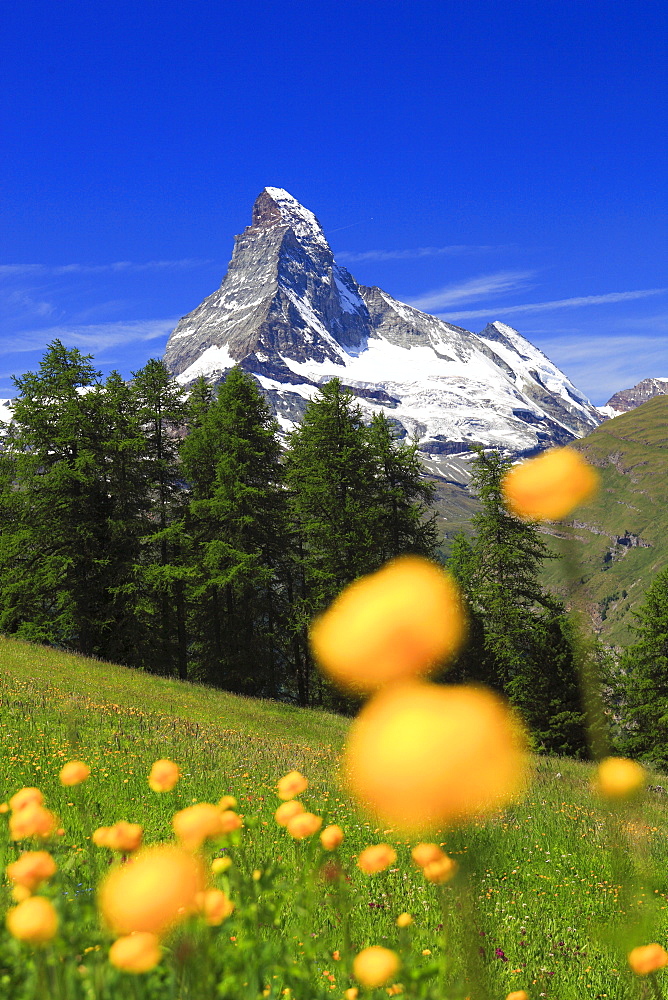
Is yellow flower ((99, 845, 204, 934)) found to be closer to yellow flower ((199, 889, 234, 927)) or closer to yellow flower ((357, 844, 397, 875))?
yellow flower ((199, 889, 234, 927))

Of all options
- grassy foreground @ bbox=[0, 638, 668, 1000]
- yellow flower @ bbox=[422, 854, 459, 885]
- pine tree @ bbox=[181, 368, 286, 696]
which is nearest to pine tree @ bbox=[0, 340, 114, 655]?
pine tree @ bbox=[181, 368, 286, 696]

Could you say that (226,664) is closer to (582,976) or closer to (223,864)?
(582,976)

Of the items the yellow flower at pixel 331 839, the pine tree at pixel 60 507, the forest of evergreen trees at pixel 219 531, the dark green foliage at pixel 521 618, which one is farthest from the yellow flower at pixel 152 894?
the dark green foliage at pixel 521 618

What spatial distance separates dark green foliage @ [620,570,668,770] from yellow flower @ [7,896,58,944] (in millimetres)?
32207

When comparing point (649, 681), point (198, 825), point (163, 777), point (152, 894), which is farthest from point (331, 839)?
point (649, 681)

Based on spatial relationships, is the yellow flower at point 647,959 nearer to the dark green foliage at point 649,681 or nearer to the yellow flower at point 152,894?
the yellow flower at point 152,894

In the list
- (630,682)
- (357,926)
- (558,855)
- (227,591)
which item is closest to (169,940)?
(357,926)

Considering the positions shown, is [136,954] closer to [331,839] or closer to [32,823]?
[32,823]

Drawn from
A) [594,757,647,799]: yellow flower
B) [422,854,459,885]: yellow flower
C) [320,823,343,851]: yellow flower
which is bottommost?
[320,823,343,851]: yellow flower

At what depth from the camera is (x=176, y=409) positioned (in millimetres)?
25484

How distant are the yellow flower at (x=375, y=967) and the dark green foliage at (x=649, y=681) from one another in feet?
104

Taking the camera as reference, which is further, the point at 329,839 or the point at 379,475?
the point at 379,475

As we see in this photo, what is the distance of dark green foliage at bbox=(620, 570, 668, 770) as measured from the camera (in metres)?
30.0

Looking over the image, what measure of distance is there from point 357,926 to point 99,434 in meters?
22.2
